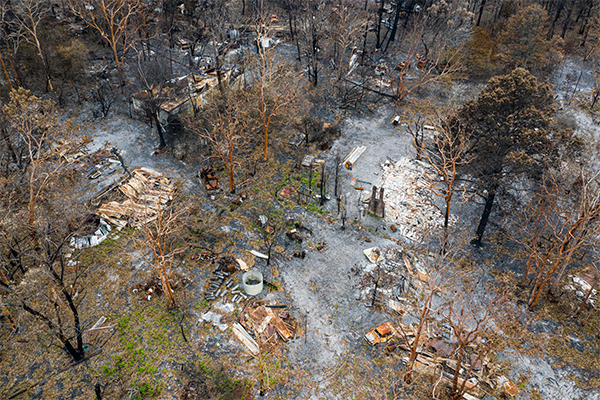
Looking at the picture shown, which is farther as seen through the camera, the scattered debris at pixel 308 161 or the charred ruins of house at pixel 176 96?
the scattered debris at pixel 308 161

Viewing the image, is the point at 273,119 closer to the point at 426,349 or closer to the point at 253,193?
the point at 253,193

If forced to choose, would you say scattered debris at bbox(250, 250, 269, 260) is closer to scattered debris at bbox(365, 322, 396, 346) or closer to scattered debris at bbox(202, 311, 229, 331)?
scattered debris at bbox(202, 311, 229, 331)

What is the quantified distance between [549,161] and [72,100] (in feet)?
121

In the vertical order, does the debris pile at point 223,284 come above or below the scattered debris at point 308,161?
below

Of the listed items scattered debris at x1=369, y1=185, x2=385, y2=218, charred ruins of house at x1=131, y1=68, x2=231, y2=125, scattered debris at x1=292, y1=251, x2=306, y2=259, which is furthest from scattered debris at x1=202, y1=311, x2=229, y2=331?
charred ruins of house at x1=131, y1=68, x2=231, y2=125

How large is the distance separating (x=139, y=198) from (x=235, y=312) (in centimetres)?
1059

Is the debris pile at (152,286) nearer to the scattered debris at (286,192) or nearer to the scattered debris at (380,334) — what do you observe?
the scattered debris at (286,192)

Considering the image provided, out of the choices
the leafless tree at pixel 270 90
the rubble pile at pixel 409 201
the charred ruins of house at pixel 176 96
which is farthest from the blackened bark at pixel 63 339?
the rubble pile at pixel 409 201

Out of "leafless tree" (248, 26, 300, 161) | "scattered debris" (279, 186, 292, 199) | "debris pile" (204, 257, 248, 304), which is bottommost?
"debris pile" (204, 257, 248, 304)

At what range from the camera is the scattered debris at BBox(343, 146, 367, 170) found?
98.0 feet

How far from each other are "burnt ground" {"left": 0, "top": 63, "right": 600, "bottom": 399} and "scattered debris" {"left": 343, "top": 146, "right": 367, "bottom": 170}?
1916mm

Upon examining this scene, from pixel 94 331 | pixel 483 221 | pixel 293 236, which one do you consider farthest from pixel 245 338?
pixel 483 221

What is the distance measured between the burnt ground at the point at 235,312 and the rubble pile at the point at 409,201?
108 centimetres

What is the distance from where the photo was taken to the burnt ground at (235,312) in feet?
59.1
